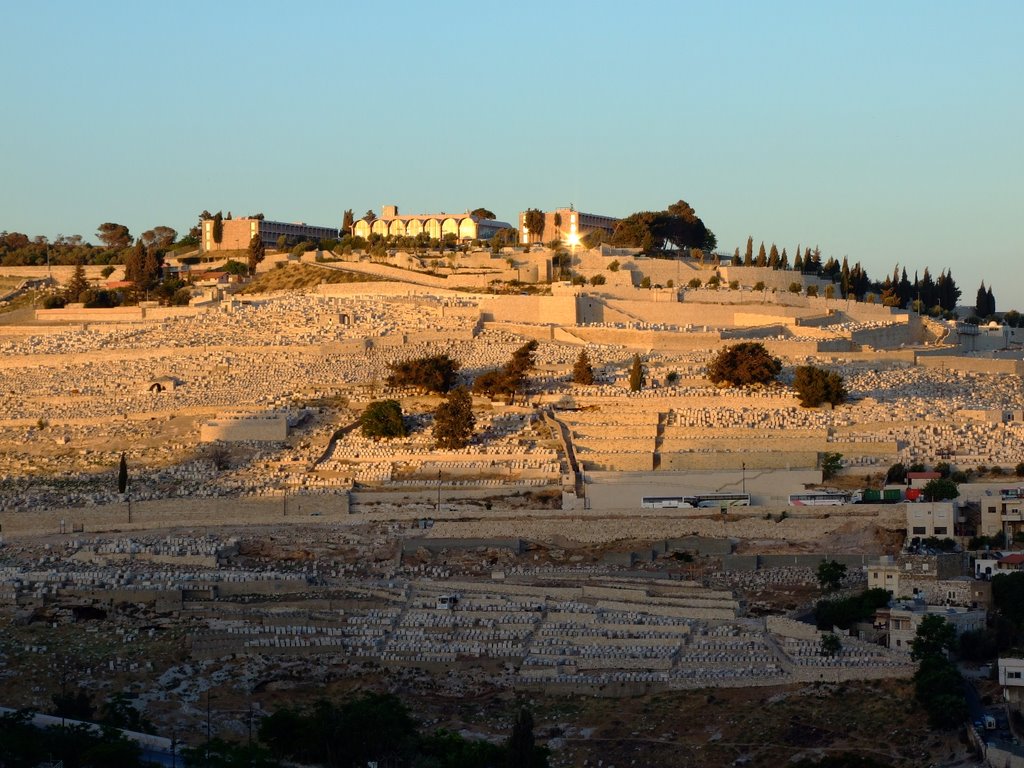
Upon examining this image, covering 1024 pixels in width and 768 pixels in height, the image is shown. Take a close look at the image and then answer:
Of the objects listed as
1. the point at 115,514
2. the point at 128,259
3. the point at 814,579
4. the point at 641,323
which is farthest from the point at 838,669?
the point at 128,259

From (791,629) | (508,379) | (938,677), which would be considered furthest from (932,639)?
(508,379)

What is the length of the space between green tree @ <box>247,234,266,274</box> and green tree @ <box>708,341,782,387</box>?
76.1 ft

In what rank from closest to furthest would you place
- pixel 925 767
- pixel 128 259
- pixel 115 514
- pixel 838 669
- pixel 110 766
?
pixel 110 766
pixel 925 767
pixel 838 669
pixel 115 514
pixel 128 259

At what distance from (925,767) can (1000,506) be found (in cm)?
1174

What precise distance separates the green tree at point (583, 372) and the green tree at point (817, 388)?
4726 mm

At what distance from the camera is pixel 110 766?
995 inches

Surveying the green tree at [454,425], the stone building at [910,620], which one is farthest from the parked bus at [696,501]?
the stone building at [910,620]

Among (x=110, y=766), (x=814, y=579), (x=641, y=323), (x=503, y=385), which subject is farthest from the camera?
(x=641, y=323)

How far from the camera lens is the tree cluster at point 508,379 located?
47.8 metres

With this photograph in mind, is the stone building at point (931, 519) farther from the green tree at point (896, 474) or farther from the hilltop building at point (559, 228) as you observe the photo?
the hilltop building at point (559, 228)

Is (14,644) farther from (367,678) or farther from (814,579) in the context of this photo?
(814,579)

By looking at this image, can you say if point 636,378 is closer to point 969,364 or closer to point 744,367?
point 744,367

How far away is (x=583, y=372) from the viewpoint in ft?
160

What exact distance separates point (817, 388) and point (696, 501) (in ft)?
21.3
